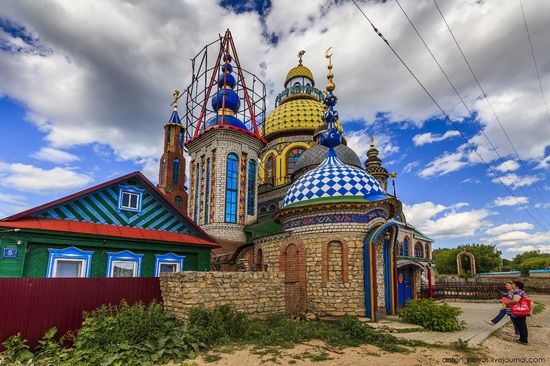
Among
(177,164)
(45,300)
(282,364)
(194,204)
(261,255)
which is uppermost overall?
(177,164)

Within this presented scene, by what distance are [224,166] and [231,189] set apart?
1.66m

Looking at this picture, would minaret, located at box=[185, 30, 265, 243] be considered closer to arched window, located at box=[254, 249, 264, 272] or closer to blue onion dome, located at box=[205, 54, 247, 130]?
blue onion dome, located at box=[205, 54, 247, 130]

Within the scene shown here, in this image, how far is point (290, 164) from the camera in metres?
30.7

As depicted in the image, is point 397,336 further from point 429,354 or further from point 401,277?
point 401,277

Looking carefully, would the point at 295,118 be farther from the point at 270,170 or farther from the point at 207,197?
the point at 207,197

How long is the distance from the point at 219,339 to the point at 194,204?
18.0 metres

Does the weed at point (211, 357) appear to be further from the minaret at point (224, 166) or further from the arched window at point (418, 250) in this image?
the arched window at point (418, 250)

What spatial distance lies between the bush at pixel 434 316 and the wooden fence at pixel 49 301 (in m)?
8.08

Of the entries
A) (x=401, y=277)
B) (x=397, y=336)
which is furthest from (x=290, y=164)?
(x=397, y=336)

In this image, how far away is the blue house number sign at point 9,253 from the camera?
8938 millimetres

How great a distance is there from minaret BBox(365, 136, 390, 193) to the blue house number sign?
28120 mm

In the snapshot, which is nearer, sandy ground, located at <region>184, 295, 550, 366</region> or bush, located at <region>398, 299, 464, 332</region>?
sandy ground, located at <region>184, 295, 550, 366</region>

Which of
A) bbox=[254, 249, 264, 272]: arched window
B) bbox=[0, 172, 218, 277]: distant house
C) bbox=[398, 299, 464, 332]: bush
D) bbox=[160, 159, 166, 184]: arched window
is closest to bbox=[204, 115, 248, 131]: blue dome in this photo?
bbox=[160, 159, 166, 184]: arched window

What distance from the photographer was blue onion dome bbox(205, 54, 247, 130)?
2558cm
